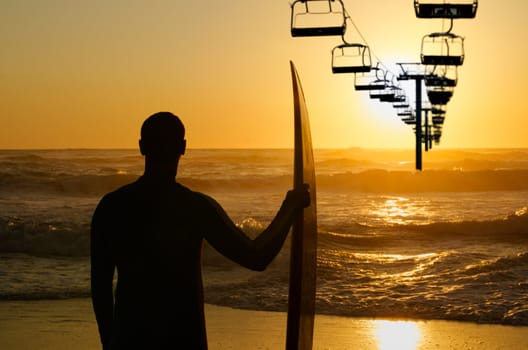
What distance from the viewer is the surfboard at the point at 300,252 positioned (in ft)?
10.4

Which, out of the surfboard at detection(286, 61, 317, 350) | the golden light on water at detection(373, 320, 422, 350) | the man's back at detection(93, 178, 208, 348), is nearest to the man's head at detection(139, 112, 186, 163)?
the man's back at detection(93, 178, 208, 348)

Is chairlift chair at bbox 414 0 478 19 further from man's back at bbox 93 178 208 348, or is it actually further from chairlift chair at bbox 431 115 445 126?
chairlift chair at bbox 431 115 445 126

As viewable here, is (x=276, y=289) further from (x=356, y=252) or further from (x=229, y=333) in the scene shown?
(x=356, y=252)

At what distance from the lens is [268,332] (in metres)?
9.51

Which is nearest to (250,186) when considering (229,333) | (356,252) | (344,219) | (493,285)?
(344,219)

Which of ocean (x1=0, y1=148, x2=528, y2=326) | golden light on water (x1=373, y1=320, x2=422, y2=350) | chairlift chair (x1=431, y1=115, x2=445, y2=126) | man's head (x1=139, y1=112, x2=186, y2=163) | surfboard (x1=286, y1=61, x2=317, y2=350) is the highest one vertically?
man's head (x1=139, y1=112, x2=186, y2=163)

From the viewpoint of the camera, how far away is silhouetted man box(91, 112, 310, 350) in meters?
2.80

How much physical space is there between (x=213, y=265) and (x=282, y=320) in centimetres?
718

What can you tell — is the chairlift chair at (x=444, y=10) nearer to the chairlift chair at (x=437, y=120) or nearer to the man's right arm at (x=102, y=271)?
the man's right arm at (x=102, y=271)

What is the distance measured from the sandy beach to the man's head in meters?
5.95

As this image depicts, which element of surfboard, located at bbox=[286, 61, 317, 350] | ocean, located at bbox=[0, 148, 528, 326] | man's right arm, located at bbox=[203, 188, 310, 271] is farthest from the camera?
ocean, located at bbox=[0, 148, 528, 326]

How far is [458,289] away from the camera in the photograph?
43.2 feet

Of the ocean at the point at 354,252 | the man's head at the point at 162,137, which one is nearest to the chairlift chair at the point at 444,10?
the ocean at the point at 354,252

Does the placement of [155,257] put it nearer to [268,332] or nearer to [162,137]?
[162,137]
